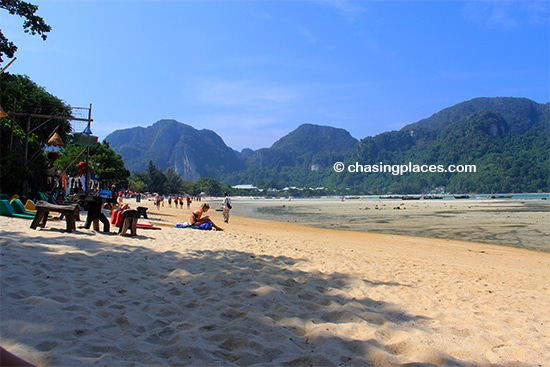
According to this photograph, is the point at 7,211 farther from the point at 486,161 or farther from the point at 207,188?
the point at 486,161

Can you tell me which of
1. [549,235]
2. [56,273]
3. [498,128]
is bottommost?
[549,235]

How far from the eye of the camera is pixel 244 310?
11.8ft

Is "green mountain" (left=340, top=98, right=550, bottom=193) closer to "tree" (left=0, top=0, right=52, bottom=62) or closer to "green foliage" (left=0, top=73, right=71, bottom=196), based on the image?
"green foliage" (left=0, top=73, right=71, bottom=196)

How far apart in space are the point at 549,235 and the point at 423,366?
16746 millimetres

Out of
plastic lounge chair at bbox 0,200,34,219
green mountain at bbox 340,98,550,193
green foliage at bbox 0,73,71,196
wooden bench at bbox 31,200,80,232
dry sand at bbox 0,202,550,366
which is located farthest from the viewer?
green mountain at bbox 340,98,550,193

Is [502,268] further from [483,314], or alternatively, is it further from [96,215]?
[96,215]

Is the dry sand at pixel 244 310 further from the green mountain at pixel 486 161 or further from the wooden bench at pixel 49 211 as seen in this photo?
the green mountain at pixel 486 161

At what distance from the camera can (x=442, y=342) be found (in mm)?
3209

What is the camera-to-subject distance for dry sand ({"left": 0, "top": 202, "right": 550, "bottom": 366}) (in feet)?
8.63

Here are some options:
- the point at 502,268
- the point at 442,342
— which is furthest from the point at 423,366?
the point at 502,268

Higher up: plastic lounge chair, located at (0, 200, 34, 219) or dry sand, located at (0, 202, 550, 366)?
plastic lounge chair, located at (0, 200, 34, 219)

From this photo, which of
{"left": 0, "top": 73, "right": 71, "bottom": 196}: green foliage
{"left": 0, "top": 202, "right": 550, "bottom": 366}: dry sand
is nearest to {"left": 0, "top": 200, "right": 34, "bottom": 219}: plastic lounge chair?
{"left": 0, "top": 202, "right": 550, "bottom": 366}: dry sand

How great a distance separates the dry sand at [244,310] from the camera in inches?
104

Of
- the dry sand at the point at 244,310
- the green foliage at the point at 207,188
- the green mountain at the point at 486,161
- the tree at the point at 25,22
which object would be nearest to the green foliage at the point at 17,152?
the tree at the point at 25,22
